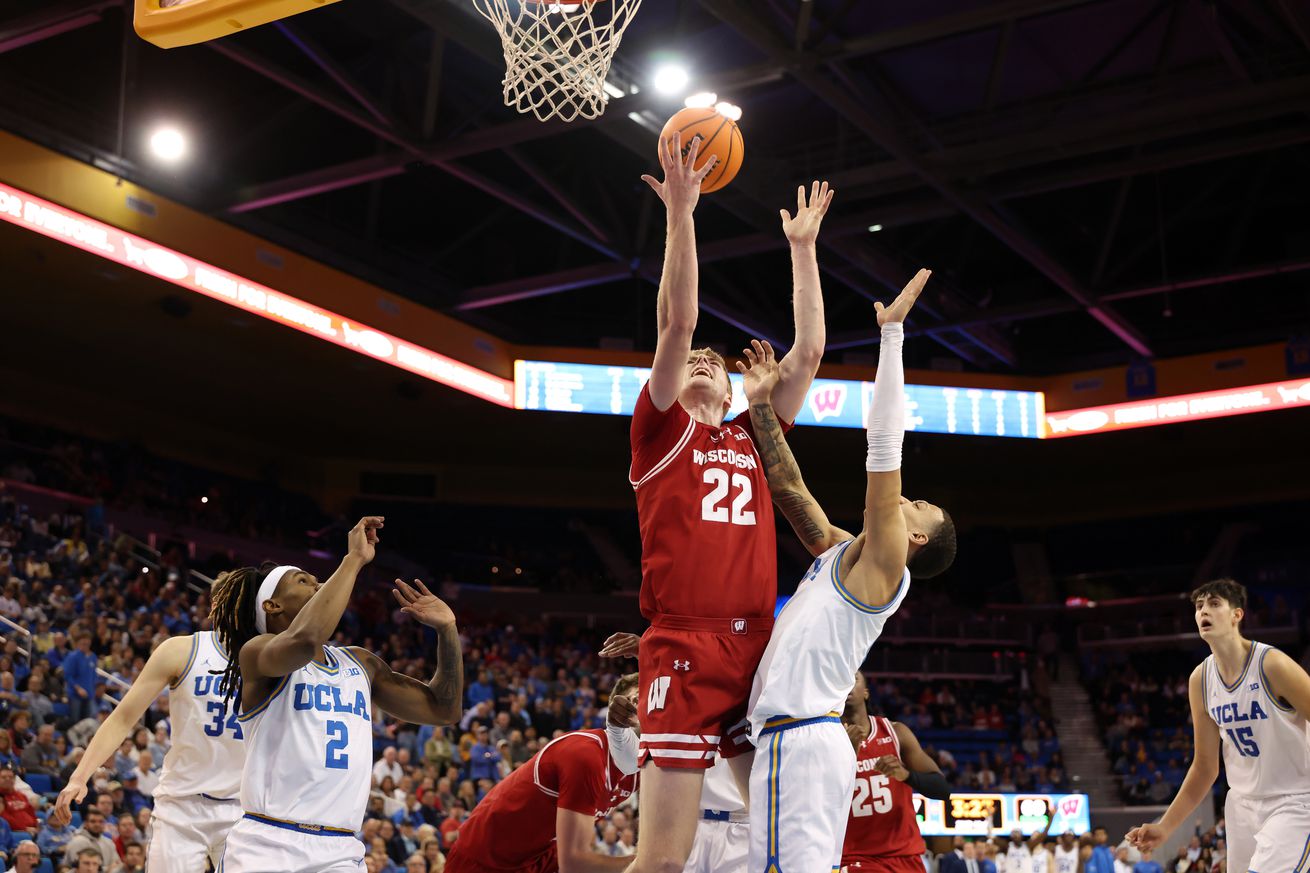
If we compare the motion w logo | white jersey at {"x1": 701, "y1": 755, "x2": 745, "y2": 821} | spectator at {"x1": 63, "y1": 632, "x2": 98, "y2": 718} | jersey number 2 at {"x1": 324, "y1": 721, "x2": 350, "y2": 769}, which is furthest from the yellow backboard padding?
the motion w logo

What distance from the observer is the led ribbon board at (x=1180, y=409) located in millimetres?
22688

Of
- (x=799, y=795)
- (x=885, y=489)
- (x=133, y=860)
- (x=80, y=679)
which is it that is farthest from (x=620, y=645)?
(x=80, y=679)

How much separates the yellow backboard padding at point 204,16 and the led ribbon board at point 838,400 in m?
14.5

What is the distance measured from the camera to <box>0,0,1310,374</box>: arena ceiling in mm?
15555

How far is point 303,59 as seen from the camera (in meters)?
18.4

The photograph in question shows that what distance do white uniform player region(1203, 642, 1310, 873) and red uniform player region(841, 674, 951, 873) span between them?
62.7 inches

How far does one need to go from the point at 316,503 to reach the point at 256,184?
877cm

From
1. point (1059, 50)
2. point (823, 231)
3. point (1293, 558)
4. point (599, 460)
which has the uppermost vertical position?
point (1059, 50)

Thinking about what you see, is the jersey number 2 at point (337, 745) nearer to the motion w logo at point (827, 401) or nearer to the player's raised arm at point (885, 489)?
the player's raised arm at point (885, 489)

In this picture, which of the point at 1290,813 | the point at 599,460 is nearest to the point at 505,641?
the point at 599,460

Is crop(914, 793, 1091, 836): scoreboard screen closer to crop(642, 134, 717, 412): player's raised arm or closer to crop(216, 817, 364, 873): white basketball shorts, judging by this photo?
crop(216, 817, 364, 873): white basketball shorts

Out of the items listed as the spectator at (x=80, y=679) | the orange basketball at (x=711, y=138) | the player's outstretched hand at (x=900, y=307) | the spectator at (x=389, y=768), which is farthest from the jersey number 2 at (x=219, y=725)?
the spectator at (x=389, y=768)

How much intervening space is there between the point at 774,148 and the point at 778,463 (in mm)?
14308

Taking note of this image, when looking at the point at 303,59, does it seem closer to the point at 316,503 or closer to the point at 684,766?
the point at 316,503
